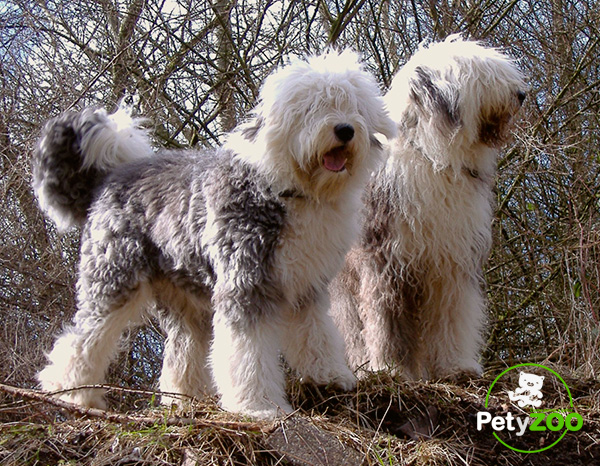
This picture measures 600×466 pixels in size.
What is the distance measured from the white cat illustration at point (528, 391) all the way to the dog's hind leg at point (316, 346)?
824 mm

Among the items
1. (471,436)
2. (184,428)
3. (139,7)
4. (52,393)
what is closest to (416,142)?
(471,436)

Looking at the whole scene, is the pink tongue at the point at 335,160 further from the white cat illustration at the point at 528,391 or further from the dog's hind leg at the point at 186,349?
the white cat illustration at the point at 528,391

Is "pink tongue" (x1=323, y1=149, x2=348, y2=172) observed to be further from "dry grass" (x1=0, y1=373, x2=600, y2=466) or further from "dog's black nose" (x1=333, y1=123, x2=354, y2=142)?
"dry grass" (x1=0, y1=373, x2=600, y2=466)

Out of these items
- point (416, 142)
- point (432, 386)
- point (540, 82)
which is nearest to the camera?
point (432, 386)

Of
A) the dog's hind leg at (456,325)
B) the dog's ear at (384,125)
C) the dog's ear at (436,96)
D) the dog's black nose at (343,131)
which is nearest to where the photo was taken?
the dog's black nose at (343,131)

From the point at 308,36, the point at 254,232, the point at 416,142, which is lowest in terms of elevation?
the point at 254,232

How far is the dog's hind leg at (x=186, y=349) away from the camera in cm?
395

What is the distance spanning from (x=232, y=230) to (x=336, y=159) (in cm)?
58

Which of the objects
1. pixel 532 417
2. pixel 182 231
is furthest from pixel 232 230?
pixel 532 417

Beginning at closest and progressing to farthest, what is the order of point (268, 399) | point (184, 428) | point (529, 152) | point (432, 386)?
point (184, 428)
point (268, 399)
point (432, 386)
point (529, 152)

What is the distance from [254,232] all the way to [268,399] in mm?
758

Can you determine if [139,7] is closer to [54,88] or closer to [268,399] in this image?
[54,88]

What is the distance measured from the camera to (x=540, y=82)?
19.0ft

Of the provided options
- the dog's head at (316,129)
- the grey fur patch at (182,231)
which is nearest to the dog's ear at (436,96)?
the dog's head at (316,129)
